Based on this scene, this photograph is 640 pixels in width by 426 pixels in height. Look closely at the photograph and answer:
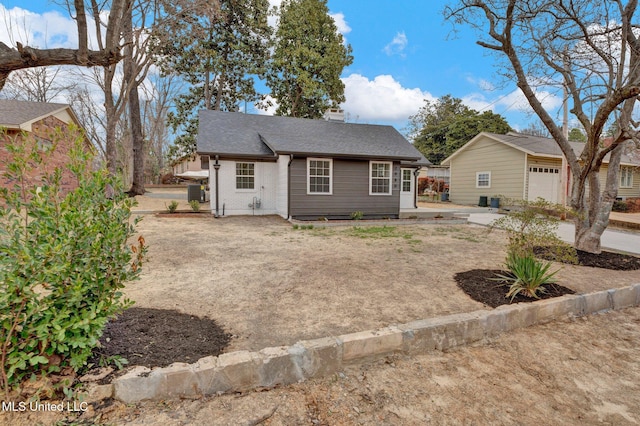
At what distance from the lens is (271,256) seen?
5770 millimetres

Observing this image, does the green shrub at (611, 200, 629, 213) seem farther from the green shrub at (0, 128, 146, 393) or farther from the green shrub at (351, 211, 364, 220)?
the green shrub at (0, 128, 146, 393)

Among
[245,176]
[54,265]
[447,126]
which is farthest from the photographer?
[447,126]

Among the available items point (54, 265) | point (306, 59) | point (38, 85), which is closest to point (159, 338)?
point (54, 265)

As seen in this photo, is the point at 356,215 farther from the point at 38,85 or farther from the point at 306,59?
the point at 38,85

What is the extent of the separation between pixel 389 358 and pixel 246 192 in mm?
10174

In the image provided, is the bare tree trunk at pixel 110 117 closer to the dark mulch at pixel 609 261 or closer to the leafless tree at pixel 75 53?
the leafless tree at pixel 75 53

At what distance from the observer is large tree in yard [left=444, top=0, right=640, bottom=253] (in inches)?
222

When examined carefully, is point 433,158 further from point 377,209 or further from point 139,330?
point 139,330

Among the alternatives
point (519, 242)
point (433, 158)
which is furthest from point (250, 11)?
point (519, 242)

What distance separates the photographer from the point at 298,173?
10.9 meters

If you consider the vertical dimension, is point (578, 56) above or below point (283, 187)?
above

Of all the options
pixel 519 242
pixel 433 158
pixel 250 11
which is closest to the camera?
pixel 519 242

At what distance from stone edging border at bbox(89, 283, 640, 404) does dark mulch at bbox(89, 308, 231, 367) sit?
0.19 meters

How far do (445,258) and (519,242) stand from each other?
1.71 metres
